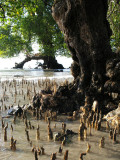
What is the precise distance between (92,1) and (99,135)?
3538 mm

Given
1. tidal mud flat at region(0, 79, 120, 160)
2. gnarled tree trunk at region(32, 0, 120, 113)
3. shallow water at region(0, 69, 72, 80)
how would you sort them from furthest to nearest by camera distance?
shallow water at region(0, 69, 72, 80) → gnarled tree trunk at region(32, 0, 120, 113) → tidal mud flat at region(0, 79, 120, 160)

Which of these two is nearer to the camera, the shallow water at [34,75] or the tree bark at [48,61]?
the shallow water at [34,75]

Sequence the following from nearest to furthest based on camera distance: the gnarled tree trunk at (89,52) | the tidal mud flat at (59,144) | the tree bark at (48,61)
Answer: the tidal mud flat at (59,144) < the gnarled tree trunk at (89,52) < the tree bark at (48,61)

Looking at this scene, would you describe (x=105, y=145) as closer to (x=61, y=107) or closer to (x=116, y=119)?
(x=116, y=119)

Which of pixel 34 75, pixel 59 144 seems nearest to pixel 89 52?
pixel 59 144

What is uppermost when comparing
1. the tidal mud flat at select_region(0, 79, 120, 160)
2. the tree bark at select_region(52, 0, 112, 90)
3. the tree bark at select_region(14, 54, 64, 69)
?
the tree bark at select_region(14, 54, 64, 69)

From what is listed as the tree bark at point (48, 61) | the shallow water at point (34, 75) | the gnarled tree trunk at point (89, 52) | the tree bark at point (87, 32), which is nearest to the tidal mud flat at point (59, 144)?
the gnarled tree trunk at point (89, 52)

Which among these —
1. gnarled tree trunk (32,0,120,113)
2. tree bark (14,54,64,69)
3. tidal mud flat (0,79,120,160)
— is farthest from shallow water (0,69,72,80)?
tidal mud flat (0,79,120,160)

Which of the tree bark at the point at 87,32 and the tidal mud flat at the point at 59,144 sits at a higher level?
the tree bark at the point at 87,32

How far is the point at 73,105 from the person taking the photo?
4.96 metres

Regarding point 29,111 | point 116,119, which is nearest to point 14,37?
point 29,111

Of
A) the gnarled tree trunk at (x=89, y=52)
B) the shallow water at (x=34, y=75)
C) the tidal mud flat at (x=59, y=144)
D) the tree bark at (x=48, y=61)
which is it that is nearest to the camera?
the tidal mud flat at (x=59, y=144)

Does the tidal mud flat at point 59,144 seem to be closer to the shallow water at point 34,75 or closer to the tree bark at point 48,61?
the shallow water at point 34,75

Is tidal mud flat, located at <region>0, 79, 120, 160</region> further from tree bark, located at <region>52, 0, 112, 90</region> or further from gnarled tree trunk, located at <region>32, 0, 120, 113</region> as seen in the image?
tree bark, located at <region>52, 0, 112, 90</region>
